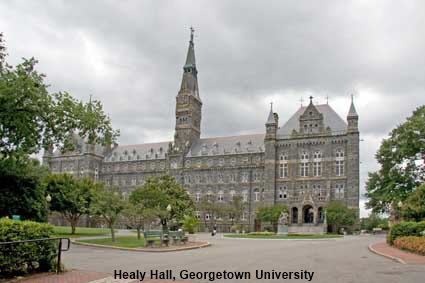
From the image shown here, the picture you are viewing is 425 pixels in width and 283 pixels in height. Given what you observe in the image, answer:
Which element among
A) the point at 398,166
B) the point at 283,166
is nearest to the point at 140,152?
the point at 283,166

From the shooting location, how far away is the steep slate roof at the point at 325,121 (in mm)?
76000

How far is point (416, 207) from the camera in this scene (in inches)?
1412

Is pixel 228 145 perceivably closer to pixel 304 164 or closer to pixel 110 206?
pixel 304 164

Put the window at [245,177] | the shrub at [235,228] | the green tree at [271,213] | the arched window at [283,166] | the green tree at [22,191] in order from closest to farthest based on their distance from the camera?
the green tree at [22,191] < the green tree at [271,213] < the shrub at [235,228] < the arched window at [283,166] < the window at [245,177]

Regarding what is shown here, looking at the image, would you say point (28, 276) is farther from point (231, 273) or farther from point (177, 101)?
point (177, 101)

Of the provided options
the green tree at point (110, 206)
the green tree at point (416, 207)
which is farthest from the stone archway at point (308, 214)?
the green tree at point (110, 206)

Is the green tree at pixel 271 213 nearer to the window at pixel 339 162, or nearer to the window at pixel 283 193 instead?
the window at pixel 283 193

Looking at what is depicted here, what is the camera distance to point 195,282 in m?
13.4

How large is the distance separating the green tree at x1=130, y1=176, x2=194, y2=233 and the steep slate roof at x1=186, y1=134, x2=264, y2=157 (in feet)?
116

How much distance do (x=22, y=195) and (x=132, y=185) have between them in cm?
6593

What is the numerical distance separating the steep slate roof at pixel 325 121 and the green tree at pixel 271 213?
1431 centimetres

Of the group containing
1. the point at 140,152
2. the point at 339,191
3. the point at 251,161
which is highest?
the point at 140,152

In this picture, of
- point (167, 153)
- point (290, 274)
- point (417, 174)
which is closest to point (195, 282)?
point (290, 274)

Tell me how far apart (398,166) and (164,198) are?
82.0 ft
